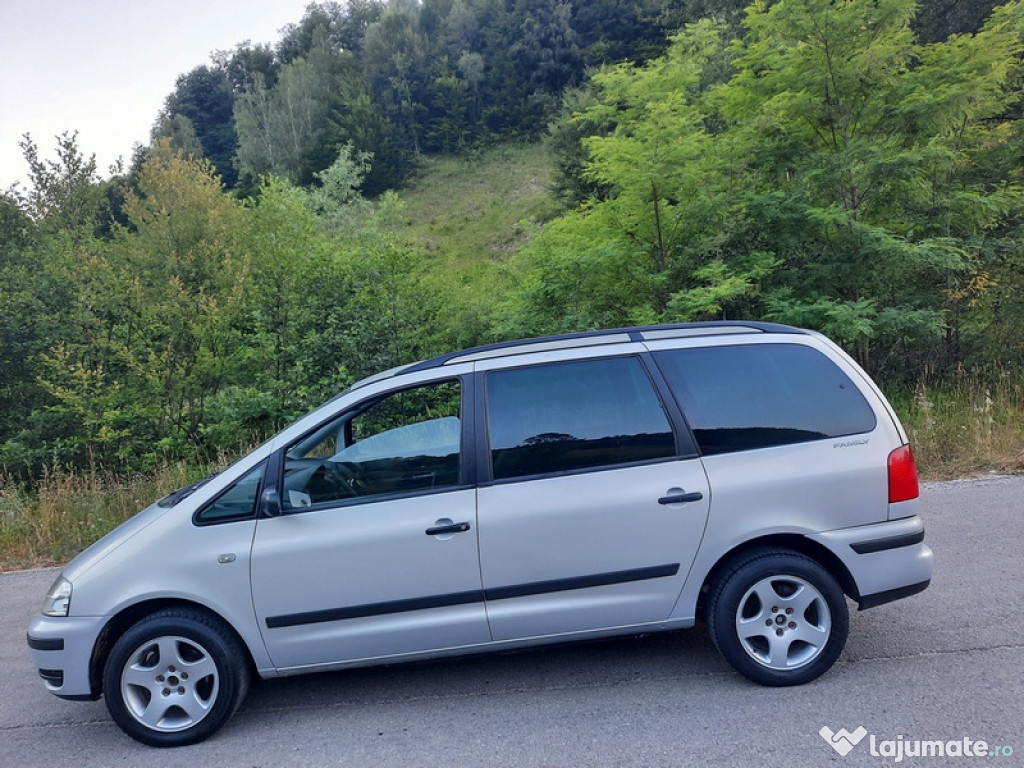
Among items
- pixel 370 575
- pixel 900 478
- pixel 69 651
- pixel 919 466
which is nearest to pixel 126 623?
pixel 69 651

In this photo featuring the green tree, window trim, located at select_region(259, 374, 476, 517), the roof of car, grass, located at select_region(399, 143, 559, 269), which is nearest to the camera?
window trim, located at select_region(259, 374, 476, 517)

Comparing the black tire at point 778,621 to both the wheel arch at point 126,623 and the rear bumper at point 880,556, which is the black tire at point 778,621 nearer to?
the rear bumper at point 880,556

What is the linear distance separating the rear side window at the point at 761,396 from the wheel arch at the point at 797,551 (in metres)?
0.49

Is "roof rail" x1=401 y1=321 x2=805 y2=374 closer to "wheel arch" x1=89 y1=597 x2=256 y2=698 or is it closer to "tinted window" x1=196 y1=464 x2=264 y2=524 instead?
"tinted window" x1=196 y1=464 x2=264 y2=524

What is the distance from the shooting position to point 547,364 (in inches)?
146

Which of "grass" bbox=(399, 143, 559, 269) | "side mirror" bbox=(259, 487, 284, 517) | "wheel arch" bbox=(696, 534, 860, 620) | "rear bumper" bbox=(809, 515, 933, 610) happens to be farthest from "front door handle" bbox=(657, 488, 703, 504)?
"grass" bbox=(399, 143, 559, 269)

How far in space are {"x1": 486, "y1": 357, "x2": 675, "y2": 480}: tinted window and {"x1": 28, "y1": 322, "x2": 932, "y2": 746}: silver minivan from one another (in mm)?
11

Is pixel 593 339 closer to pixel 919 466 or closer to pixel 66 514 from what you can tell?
pixel 919 466

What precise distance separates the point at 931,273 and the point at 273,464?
1164 centimetres

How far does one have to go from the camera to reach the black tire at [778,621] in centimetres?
343

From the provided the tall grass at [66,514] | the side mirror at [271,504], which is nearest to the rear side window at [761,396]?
the side mirror at [271,504]

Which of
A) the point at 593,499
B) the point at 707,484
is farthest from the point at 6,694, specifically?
the point at 707,484

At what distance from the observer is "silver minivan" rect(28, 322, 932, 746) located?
3400 mm

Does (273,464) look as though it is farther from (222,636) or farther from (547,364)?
(547,364)
